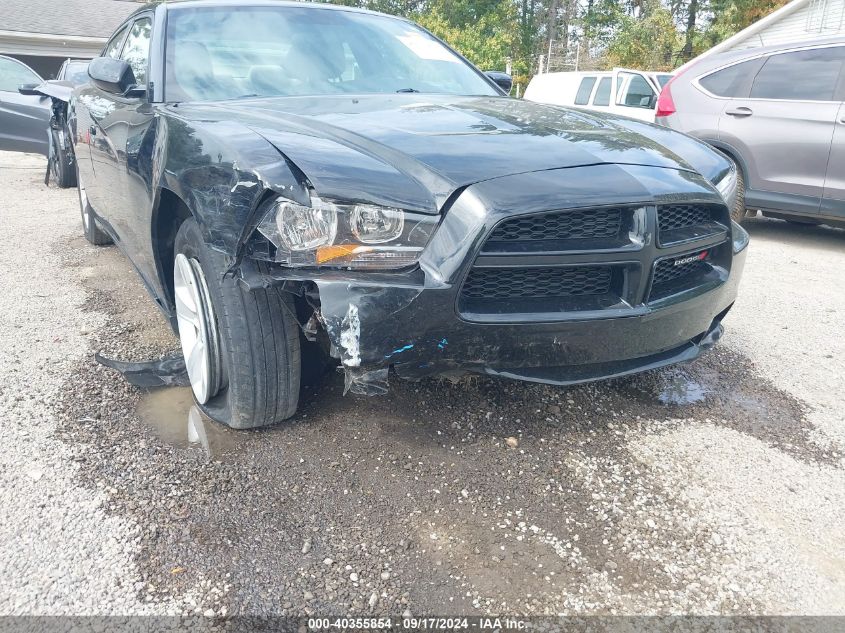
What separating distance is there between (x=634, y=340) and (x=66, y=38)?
929 inches

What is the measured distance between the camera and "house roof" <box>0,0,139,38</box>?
67.4 feet

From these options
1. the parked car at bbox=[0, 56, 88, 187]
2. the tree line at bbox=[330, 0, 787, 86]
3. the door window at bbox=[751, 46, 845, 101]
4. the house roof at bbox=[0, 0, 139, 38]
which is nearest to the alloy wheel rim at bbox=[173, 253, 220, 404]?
the door window at bbox=[751, 46, 845, 101]

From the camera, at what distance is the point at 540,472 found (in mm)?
2291

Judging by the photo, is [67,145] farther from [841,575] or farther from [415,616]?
[841,575]

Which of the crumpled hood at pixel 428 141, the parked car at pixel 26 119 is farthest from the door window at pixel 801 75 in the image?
the parked car at pixel 26 119

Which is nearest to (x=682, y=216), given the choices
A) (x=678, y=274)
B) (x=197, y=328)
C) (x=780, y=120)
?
(x=678, y=274)

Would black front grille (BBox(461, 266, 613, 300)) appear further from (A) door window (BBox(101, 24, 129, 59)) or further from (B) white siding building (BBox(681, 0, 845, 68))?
(B) white siding building (BBox(681, 0, 845, 68))

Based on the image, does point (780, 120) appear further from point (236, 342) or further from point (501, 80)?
point (236, 342)

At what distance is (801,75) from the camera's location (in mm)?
6098

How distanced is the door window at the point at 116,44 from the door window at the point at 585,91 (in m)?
9.72

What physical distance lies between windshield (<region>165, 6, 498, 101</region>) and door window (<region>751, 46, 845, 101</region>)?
12.9 feet

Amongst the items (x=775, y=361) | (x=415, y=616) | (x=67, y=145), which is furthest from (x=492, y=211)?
(x=67, y=145)

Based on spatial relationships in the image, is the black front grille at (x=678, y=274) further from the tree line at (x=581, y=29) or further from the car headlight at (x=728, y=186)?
the tree line at (x=581, y=29)

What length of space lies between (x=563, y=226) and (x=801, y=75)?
17.8 ft
